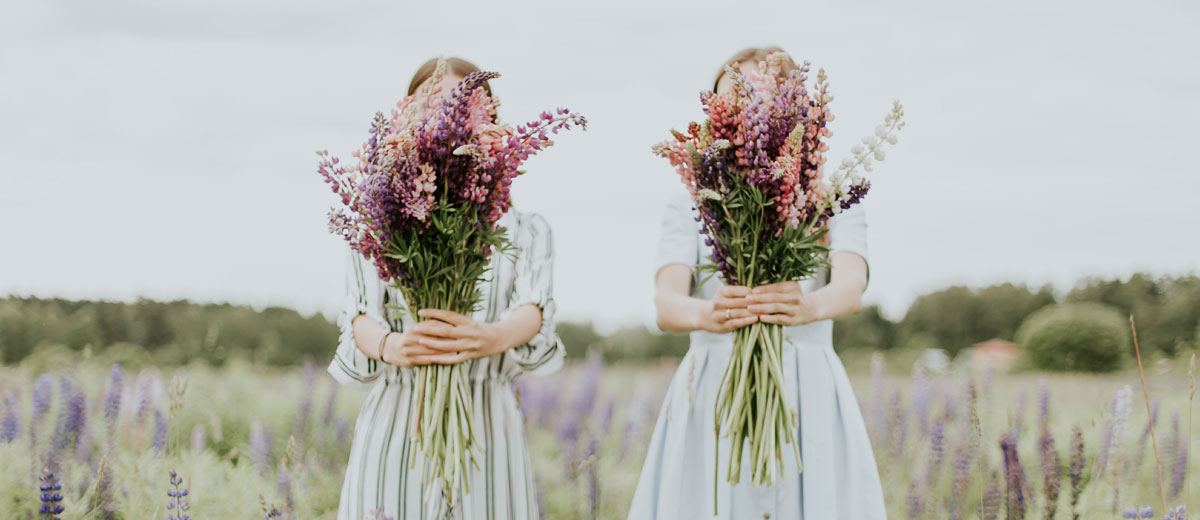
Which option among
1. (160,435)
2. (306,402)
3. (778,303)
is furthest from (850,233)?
(160,435)

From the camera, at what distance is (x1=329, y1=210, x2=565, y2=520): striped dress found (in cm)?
227

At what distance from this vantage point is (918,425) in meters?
4.44

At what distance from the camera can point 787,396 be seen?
213cm

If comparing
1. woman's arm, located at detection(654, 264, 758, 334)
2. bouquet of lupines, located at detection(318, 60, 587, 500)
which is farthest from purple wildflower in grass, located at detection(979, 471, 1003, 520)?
bouquet of lupines, located at detection(318, 60, 587, 500)

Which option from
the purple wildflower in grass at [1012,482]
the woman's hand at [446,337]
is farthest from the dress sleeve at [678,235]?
the purple wildflower in grass at [1012,482]

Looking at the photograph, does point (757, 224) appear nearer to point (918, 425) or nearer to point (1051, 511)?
point (1051, 511)

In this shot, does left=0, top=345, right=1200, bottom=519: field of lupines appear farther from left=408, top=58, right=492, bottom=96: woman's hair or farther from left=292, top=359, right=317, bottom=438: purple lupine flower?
left=408, top=58, right=492, bottom=96: woman's hair

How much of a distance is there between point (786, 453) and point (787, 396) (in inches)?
8.3

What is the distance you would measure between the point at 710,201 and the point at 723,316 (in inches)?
11.2

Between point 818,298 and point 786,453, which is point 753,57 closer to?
point 818,298

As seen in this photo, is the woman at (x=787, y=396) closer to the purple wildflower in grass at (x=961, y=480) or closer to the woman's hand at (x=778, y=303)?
the woman's hand at (x=778, y=303)

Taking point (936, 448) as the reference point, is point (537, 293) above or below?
above

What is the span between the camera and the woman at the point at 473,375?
88.9 inches

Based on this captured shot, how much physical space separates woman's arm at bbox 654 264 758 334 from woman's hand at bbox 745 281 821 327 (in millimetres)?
19
